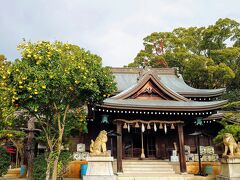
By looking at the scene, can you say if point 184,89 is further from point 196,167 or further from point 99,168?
point 99,168

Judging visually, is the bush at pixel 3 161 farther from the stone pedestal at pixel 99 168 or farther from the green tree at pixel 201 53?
the green tree at pixel 201 53

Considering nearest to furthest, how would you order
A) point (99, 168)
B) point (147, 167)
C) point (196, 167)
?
point (99, 168) < point (147, 167) < point (196, 167)

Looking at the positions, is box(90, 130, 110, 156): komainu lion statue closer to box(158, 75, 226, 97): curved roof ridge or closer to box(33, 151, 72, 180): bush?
box(33, 151, 72, 180): bush

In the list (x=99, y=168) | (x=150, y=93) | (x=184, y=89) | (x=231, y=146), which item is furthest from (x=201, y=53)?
(x=99, y=168)

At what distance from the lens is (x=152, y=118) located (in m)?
17.6

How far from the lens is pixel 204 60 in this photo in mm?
33688

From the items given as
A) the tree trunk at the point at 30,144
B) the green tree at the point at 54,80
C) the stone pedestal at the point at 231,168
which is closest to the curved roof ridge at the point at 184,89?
the stone pedestal at the point at 231,168

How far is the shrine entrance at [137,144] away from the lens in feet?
63.6

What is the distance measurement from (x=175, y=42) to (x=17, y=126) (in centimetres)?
3091

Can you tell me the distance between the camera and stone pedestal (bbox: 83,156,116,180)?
12.1 meters

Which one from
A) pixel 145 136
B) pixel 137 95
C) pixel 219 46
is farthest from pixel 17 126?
pixel 219 46

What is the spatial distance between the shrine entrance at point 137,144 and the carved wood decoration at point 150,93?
9.76ft

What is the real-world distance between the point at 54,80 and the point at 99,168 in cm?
504

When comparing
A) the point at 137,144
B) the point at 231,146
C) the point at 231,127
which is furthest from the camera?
the point at 137,144
